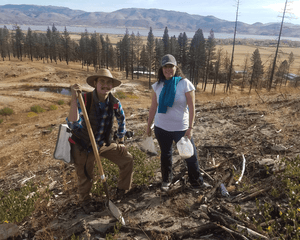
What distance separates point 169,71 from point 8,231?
12.1ft

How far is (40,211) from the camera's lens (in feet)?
13.2

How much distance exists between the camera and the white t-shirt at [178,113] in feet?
11.9

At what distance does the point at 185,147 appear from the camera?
11.8ft

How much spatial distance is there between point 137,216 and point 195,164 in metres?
1.43

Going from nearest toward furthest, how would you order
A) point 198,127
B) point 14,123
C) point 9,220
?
point 9,220 → point 198,127 → point 14,123

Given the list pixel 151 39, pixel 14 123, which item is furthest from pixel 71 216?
pixel 151 39

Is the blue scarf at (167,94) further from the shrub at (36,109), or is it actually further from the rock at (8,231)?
the shrub at (36,109)

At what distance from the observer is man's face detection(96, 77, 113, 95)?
356 cm

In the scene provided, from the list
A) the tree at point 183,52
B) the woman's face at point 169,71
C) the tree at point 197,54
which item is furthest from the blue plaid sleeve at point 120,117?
the tree at point 183,52

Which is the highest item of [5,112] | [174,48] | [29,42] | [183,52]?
[174,48]

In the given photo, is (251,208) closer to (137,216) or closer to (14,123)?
(137,216)

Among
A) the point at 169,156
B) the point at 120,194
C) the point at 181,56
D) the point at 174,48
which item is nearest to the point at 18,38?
the point at 174,48

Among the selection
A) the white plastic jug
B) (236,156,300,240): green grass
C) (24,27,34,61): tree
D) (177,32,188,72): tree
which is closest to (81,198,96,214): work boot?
the white plastic jug

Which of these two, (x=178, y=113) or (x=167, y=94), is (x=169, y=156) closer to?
(x=178, y=113)
